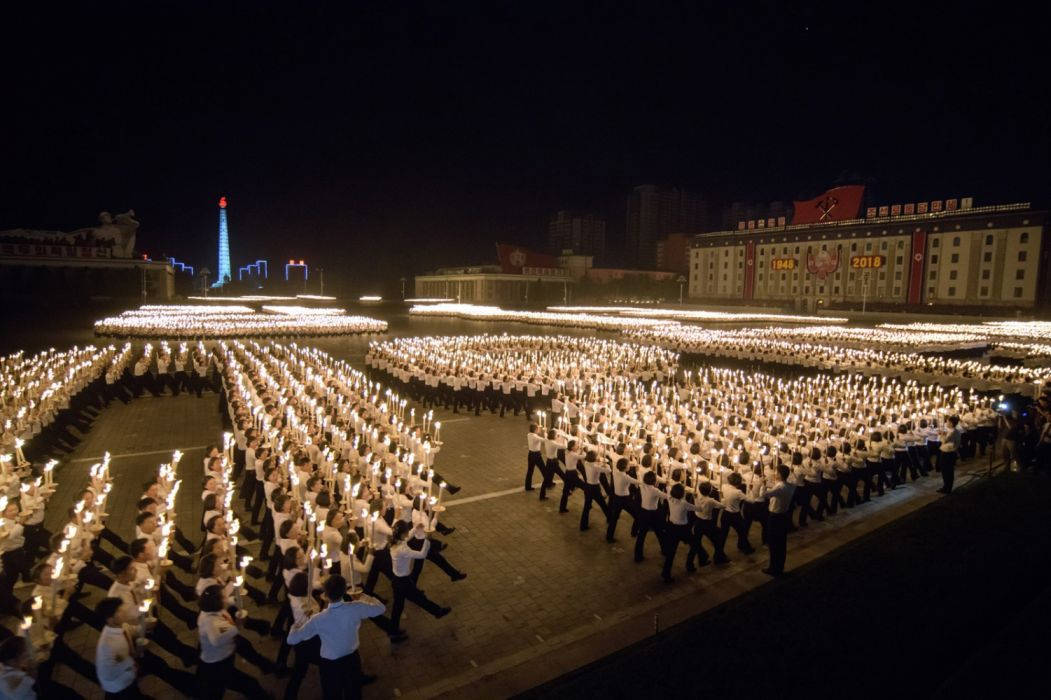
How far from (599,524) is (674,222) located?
168 meters

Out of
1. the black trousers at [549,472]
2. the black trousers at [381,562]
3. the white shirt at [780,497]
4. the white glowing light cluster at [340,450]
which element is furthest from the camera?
the black trousers at [549,472]

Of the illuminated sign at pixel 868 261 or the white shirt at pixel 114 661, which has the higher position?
the illuminated sign at pixel 868 261

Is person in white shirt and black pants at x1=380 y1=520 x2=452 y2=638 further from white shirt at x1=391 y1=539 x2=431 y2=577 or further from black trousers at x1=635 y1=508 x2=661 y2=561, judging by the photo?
black trousers at x1=635 y1=508 x2=661 y2=561

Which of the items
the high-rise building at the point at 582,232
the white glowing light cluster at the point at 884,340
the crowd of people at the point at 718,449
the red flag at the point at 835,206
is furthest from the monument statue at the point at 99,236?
the high-rise building at the point at 582,232

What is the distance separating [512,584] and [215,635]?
3.58m

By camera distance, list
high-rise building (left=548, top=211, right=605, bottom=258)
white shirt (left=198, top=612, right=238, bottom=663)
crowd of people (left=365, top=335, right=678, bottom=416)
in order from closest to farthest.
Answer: white shirt (left=198, top=612, right=238, bottom=663), crowd of people (left=365, top=335, right=678, bottom=416), high-rise building (left=548, top=211, right=605, bottom=258)

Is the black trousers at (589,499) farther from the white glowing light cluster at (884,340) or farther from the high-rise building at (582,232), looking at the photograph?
the high-rise building at (582,232)

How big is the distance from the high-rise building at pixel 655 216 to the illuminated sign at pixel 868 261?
3454 inches

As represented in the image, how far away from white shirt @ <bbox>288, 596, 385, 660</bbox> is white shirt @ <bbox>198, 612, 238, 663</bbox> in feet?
1.56

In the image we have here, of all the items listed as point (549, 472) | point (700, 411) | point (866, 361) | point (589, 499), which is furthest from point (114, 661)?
point (866, 361)

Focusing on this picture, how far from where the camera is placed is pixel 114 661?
4.36 meters

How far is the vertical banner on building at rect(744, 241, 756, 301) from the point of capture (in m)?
93.4

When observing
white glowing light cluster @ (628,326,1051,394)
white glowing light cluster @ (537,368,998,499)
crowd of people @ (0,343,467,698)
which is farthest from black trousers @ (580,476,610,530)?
white glowing light cluster @ (628,326,1051,394)

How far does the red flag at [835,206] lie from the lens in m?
78.6
